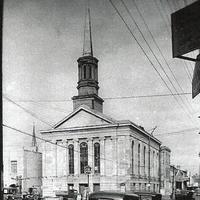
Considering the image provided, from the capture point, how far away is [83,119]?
49.4 metres

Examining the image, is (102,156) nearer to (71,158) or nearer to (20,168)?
(71,158)

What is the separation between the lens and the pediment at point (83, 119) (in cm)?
4831

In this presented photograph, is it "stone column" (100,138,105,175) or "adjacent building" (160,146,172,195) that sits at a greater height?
Answer: "stone column" (100,138,105,175)

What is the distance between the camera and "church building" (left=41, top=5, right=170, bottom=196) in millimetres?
46500

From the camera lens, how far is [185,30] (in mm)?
5879

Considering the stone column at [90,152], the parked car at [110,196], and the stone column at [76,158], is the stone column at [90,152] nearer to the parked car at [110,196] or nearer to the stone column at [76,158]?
the stone column at [76,158]

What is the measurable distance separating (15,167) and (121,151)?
993 inches

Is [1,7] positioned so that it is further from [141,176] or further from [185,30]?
[141,176]

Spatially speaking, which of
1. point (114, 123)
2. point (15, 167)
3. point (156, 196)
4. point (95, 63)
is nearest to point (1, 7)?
point (156, 196)

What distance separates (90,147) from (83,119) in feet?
14.1

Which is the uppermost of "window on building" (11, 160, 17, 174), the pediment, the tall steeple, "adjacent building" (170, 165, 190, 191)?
the tall steeple

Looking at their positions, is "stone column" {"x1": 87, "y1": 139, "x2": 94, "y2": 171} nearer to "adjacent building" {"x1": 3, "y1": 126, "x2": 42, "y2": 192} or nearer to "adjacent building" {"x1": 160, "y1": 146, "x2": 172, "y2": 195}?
"adjacent building" {"x1": 3, "y1": 126, "x2": 42, "y2": 192}

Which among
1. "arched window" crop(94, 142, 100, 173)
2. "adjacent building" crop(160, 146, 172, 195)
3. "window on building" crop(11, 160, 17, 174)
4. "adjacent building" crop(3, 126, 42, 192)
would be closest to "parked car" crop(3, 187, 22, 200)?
"arched window" crop(94, 142, 100, 173)

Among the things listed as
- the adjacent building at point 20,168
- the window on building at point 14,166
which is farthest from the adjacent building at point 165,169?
the window on building at point 14,166
